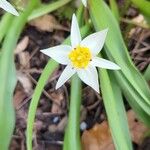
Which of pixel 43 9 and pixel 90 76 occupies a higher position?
pixel 43 9

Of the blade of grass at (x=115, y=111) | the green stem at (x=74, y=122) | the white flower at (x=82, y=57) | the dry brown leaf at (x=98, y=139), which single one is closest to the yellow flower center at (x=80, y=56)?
the white flower at (x=82, y=57)

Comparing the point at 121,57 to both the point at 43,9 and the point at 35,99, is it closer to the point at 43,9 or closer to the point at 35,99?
the point at 35,99

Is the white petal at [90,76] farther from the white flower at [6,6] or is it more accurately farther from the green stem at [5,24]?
the green stem at [5,24]

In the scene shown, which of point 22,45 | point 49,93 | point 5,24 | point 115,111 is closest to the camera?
point 115,111

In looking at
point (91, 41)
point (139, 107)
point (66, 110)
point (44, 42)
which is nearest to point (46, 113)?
point (66, 110)

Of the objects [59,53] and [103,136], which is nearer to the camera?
[59,53]

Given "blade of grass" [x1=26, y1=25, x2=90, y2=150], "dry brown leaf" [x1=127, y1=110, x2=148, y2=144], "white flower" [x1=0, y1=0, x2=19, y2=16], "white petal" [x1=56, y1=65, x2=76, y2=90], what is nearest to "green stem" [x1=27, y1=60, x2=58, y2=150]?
"blade of grass" [x1=26, y1=25, x2=90, y2=150]

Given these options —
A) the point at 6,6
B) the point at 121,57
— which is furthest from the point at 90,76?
the point at 6,6

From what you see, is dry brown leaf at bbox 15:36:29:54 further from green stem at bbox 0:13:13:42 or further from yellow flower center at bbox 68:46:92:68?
yellow flower center at bbox 68:46:92:68
